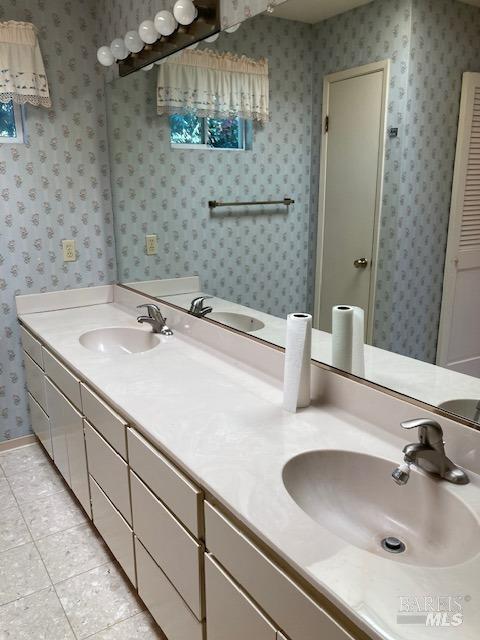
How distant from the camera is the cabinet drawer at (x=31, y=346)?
258cm

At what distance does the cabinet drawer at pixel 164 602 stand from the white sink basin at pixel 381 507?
500 mm

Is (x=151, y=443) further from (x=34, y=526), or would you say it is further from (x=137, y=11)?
(x=137, y=11)

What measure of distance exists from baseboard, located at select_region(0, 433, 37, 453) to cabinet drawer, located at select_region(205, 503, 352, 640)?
2.17 meters

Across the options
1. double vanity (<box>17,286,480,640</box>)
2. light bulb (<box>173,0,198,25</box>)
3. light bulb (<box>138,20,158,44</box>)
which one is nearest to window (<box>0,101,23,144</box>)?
light bulb (<box>138,20,158,44</box>)

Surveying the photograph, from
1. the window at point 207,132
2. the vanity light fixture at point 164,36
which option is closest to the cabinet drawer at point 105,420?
the window at point 207,132

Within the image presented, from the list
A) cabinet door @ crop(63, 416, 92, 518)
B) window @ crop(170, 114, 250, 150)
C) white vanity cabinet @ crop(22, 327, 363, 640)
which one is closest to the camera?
white vanity cabinet @ crop(22, 327, 363, 640)

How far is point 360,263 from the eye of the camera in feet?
5.04

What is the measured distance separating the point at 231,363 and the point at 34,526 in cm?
123

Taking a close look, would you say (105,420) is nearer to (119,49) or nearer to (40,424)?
(40,424)

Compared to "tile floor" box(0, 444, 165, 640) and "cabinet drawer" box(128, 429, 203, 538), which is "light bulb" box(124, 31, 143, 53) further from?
"tile floor" box(0, 444, 165, 640)

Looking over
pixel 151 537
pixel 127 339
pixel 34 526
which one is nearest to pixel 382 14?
pixel 151 537

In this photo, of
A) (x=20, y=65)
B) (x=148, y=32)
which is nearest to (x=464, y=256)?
(x=148, y=32)

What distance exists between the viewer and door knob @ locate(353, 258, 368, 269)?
152 cm

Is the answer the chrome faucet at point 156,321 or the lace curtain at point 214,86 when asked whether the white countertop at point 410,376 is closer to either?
the lace curtain at point 214,86
